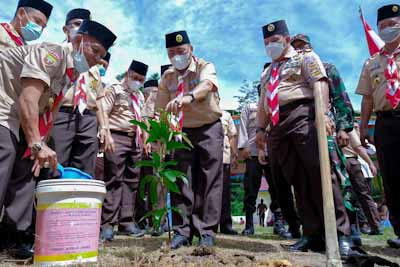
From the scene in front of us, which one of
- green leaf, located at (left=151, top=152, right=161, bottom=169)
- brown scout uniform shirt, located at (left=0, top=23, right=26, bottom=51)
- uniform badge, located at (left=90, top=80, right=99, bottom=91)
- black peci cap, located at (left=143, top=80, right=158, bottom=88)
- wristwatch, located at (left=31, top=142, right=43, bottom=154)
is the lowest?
green leaf, located at (left=151, top=152, right=161, bottom=169)

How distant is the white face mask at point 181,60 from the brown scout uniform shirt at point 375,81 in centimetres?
184

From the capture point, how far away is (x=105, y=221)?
4.11 m

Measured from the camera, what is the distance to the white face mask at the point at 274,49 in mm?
3408

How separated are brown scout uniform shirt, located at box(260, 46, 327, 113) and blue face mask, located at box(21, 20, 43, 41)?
2.14 meters

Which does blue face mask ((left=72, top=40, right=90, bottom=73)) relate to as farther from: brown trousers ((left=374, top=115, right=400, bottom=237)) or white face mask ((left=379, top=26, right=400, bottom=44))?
white face mask ((left=379, top=26, right=400, bottom=44))

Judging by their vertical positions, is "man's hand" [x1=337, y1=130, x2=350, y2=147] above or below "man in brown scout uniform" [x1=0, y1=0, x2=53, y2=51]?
below

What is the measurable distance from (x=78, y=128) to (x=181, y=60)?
1.17m

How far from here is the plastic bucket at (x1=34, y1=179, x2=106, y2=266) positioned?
7.13ft

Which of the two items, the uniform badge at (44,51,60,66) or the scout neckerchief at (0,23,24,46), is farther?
the scout neckerchief at (0,23,24,46)

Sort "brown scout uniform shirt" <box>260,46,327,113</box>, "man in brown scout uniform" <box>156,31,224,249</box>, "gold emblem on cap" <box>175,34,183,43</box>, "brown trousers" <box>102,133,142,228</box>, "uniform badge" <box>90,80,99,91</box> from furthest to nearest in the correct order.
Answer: "brown trousers" <box>102,133,142,228</box> < "uniform badge" <box>90,80,99,91</box> < "gold emblem on cap" <box>175,34,183,43</box> < "man in brown scout uniform" <box>156,31,224,249</box> < "brown scout uniform shirt" <box>260,46,327,113</box>

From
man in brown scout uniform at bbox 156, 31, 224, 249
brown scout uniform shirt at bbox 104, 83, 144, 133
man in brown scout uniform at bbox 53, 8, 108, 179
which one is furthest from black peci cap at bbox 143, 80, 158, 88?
man in brown scout uniform at bbox 156, 31, 224, 249

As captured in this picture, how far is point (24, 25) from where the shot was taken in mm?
3135

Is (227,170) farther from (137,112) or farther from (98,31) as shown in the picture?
(98,31)

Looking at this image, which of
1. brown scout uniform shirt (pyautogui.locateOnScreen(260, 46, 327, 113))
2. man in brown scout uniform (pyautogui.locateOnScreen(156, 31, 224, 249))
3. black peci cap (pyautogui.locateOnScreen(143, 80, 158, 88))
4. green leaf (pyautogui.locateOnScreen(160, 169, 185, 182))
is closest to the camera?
green leaf (pyautogui.locateOnScreen(160, 169, 185, 182))
